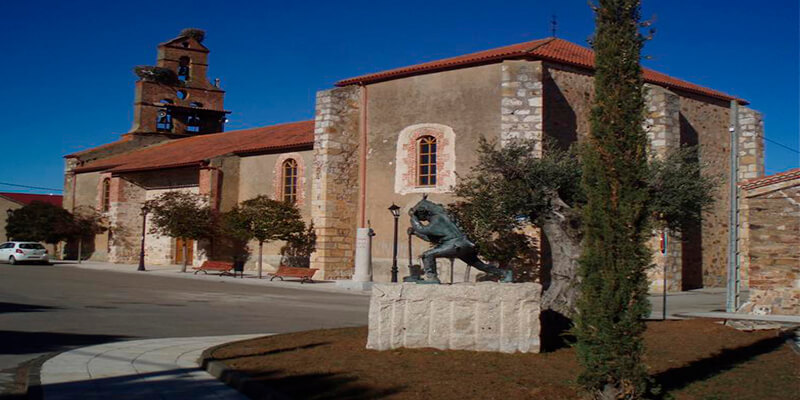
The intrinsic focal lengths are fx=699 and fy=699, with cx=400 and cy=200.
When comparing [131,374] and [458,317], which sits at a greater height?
[458,317]

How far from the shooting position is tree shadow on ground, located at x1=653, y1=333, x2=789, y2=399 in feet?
23.4

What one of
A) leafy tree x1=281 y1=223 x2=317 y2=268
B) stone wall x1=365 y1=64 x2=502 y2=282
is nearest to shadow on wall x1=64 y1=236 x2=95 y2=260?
leafy tree x1=281 y1=223 x2=317 y2=268

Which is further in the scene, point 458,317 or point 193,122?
point 193,122

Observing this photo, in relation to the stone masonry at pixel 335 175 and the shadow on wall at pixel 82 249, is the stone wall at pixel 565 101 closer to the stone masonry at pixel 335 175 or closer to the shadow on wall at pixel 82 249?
the stone masonry at pixel 335 175

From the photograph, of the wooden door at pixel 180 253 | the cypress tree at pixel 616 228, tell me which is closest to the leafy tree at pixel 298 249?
the wooden door at pixel 180 253

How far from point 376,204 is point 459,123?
181 inches

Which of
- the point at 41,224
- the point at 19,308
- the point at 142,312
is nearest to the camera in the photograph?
the point at 142,312

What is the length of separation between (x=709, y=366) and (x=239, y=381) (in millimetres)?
5469

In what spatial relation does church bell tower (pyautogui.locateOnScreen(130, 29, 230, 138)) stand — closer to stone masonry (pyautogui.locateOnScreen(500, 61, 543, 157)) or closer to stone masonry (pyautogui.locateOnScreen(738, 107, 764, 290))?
stone masonry (pyautogui.locateOnScreen(500, 61, 543, 157))

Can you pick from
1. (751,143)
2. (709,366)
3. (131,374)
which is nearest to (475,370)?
(709,366)

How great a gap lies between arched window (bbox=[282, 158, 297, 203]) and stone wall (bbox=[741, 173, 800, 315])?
778 inches

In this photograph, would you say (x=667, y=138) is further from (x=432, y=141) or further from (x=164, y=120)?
(x=164, y=120)

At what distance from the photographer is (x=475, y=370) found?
7684mm

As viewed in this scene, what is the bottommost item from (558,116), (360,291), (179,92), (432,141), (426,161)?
(360,291)
